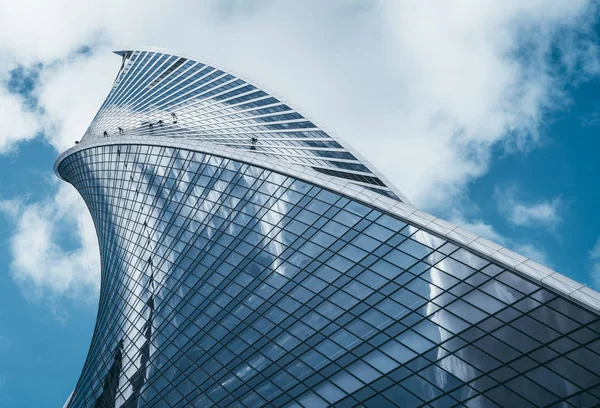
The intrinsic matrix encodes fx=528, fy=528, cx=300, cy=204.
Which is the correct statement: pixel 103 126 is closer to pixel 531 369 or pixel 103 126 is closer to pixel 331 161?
pixel 331 161

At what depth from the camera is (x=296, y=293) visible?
4359 cm

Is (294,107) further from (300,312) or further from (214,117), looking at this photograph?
(300,312)

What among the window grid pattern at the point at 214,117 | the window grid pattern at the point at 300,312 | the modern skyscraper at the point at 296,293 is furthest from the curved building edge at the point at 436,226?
the window grid pattern at the point at 214,117

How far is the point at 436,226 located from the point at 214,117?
52.7 metres

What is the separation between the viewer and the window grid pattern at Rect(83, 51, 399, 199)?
6831 centimetres

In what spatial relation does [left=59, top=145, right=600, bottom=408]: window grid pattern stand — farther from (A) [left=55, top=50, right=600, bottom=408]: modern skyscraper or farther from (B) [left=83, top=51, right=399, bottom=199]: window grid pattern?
(B) [left=83, top=51, right=399, bottom=199]: window grid pattern

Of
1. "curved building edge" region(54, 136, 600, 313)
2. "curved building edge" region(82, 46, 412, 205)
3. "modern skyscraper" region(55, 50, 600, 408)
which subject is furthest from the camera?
"curved building edge" region(82, 46, 412, 205)

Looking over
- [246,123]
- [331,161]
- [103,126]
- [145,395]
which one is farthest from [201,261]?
[103,126]

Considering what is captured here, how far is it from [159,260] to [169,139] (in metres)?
14.7

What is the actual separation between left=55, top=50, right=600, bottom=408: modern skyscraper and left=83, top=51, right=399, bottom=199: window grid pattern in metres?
0.64

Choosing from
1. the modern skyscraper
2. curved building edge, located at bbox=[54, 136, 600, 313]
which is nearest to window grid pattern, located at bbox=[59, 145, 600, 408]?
the modern skyscraper

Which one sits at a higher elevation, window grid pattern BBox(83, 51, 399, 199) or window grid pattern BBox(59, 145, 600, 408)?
window grid pattern BBox(83, 51, 399, 199)

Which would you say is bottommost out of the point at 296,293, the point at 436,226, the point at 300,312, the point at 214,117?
the point at 300,312

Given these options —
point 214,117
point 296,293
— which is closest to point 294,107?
point 214,117
